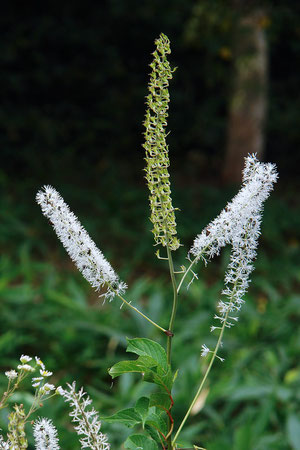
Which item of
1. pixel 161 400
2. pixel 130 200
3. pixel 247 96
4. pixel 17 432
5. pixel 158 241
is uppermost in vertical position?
pixel 247 96

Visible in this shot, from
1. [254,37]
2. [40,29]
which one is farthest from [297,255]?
[40,29]

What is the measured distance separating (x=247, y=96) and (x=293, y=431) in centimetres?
542

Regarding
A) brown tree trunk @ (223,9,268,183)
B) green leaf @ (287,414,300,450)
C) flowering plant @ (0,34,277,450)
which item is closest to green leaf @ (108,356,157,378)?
flowering plant @ (0,34,277,450)

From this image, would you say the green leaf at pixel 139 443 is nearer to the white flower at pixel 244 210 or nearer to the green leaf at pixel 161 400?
the green leaf at pixel 161 400

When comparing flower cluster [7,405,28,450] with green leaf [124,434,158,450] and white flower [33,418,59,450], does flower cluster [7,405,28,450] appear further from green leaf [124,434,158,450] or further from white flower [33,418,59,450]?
green leaf [124,434,158,450]

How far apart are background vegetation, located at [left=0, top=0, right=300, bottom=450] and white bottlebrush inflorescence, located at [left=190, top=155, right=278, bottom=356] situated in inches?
17.1

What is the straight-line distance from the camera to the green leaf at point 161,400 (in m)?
0.67

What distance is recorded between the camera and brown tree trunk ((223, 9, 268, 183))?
6.61 m

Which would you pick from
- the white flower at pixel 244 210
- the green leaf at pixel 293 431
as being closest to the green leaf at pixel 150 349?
the white flower at pixel 244 210

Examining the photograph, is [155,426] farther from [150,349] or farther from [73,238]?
[73,238]

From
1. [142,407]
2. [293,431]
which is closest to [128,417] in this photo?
[142,407]

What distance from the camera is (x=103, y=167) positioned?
29.3 feet

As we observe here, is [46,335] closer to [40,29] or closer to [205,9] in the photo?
[205,9]

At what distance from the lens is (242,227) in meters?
0.66
